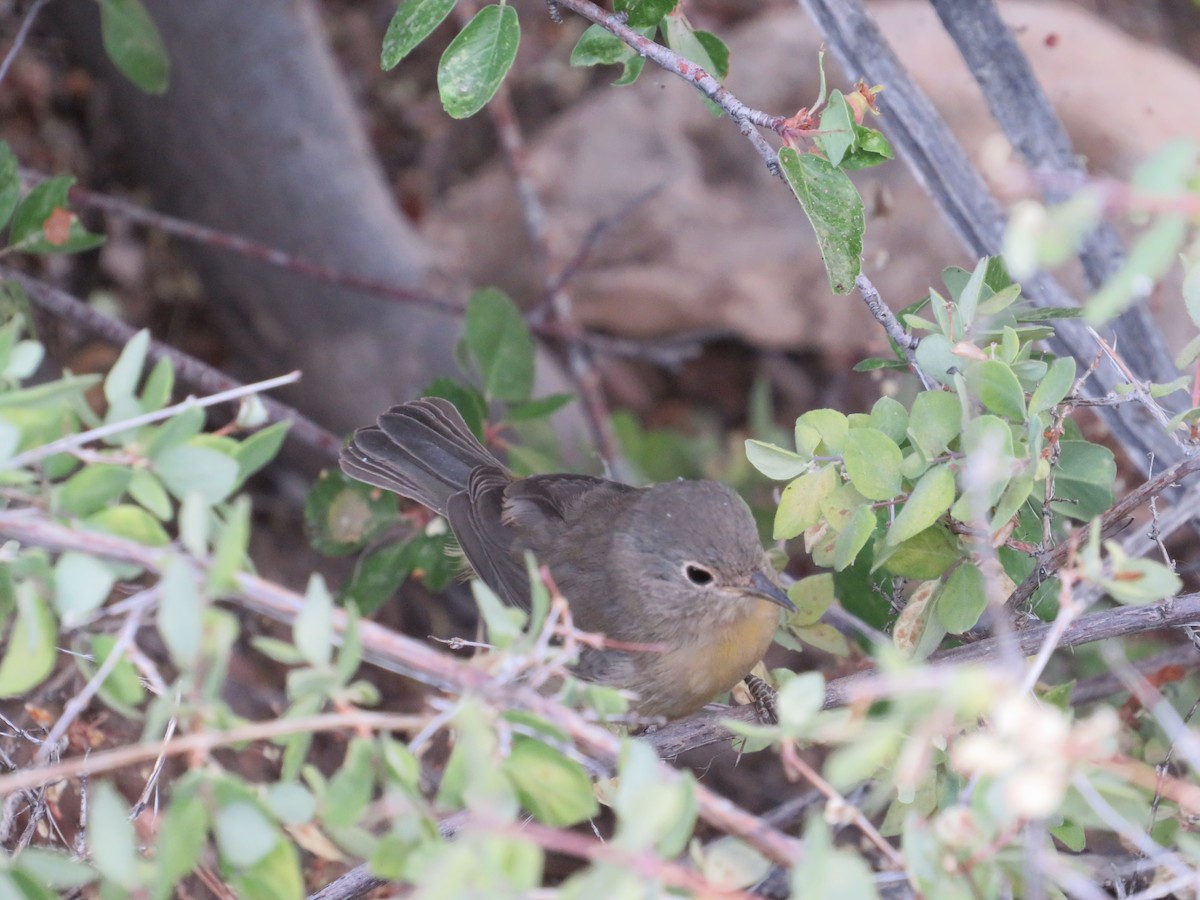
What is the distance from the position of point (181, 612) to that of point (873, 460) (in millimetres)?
1480

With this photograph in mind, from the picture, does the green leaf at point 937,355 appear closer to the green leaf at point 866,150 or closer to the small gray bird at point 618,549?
the green leaf at point 866,150

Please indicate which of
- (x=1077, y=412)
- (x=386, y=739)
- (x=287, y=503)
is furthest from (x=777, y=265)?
(x=386, y=739)

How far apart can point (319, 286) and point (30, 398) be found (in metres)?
3.50

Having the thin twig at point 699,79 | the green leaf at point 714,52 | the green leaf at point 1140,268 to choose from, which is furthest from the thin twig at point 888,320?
the green leaf at point 1140,268

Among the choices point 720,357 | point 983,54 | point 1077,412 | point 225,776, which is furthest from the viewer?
point 720,357

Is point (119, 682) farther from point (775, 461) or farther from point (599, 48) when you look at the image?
point (599, 48)

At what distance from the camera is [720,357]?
6.34 meters

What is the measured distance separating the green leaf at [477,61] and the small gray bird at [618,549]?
1.37 m

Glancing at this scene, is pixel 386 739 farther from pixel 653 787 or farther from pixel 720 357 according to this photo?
pixel 720 357

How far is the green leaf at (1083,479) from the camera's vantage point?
108 inches

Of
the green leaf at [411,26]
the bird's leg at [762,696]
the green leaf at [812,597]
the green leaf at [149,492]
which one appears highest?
the green leaf at [411,26]

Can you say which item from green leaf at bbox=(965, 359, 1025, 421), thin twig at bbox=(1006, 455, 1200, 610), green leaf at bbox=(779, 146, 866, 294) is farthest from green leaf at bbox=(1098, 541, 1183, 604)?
green leaf at bbox=(779, 146, 866, 294)

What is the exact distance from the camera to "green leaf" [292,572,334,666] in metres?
1.72

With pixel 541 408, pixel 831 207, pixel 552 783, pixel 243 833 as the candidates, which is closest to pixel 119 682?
pixel 243 833
